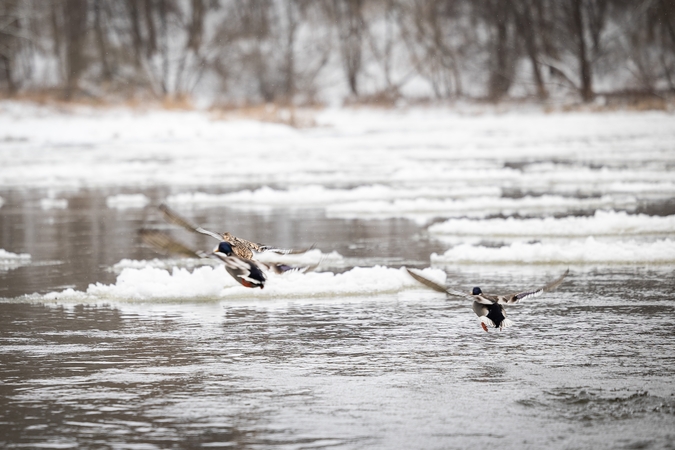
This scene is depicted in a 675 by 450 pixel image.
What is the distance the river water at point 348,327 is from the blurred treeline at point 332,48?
32.5 metres

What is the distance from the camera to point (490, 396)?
6.19 m

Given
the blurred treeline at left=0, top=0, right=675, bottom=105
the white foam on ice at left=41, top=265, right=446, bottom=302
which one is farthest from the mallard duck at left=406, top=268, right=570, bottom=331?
the blurred treeline at left=0, top=0, right=675, bottom=105

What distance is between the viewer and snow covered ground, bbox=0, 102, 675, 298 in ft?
36.4

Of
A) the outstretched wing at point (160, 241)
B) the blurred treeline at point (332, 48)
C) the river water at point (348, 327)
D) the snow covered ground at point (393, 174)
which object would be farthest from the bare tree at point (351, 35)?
the outstretched wing at point (160, 241)

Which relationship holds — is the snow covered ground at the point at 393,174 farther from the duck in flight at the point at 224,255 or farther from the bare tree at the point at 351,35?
the bare tree at the point at 351,35

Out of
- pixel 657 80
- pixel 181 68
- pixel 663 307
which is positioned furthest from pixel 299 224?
pixel 181 68

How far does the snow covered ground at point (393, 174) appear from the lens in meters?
11.1

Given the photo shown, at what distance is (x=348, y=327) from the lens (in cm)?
816

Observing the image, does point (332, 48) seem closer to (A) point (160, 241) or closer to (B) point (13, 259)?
(B) point (13, 259)

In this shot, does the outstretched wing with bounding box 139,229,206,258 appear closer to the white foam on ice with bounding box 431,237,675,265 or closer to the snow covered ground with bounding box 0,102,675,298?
the snow covered ground with bounding box 0,102,675,298

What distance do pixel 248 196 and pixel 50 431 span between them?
12.6 m

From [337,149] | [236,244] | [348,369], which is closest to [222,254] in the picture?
[236,244]

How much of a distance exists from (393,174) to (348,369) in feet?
51.1

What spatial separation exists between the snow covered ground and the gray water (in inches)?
22.5
